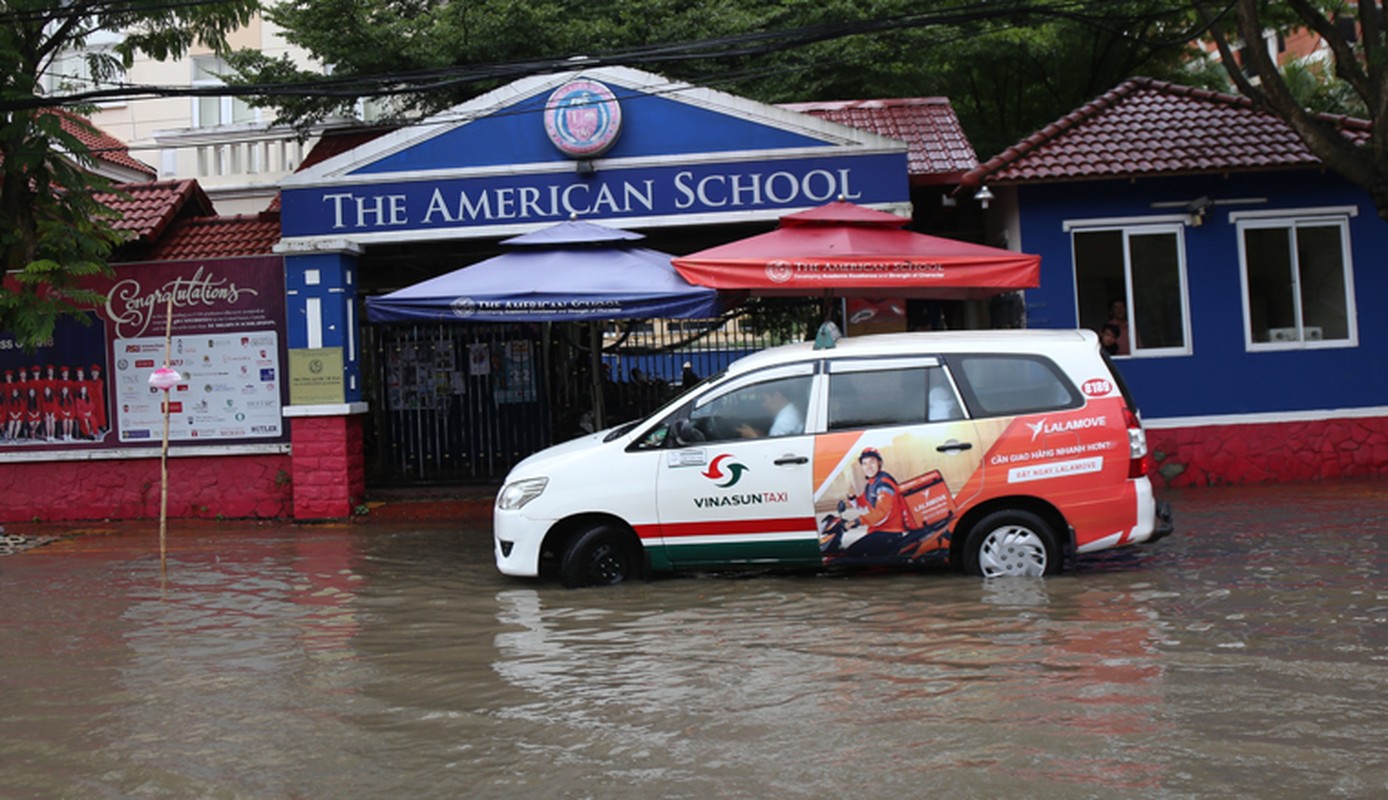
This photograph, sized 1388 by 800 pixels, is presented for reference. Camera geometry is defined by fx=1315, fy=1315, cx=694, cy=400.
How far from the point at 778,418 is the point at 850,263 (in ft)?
9.81

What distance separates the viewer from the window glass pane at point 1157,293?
1469 cm

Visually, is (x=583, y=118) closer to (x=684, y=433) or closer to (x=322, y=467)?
(x=322, y=467)

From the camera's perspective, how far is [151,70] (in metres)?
26.1

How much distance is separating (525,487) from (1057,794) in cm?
515

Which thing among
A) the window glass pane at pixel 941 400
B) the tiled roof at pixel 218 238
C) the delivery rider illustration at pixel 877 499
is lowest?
the delivery rider illustration at pixel 877 499

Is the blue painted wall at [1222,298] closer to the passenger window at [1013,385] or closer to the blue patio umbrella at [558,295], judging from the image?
the blue patio umbrella at [558,295]

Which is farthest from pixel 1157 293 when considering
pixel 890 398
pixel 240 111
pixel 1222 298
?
pixel 240 111

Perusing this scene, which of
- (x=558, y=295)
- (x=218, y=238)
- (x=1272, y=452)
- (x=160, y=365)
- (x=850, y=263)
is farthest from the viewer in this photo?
(x=218, y=238)

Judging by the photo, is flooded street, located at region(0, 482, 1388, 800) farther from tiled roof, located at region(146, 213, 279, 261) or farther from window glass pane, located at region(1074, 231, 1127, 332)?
tiled roof, located at region(146, 213, 279, 261)

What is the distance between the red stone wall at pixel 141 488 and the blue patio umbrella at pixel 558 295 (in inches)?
154

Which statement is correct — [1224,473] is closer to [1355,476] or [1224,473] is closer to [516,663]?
[1355,476]

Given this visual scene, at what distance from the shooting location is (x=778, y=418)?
9.28 metres

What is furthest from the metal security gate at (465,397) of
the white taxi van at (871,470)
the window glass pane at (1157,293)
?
the white taxi van at (871,470)

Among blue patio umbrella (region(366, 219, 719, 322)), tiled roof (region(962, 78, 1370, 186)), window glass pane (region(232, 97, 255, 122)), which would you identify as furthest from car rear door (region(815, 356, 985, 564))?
window glass pane (region(232, 97, 255, 122))
